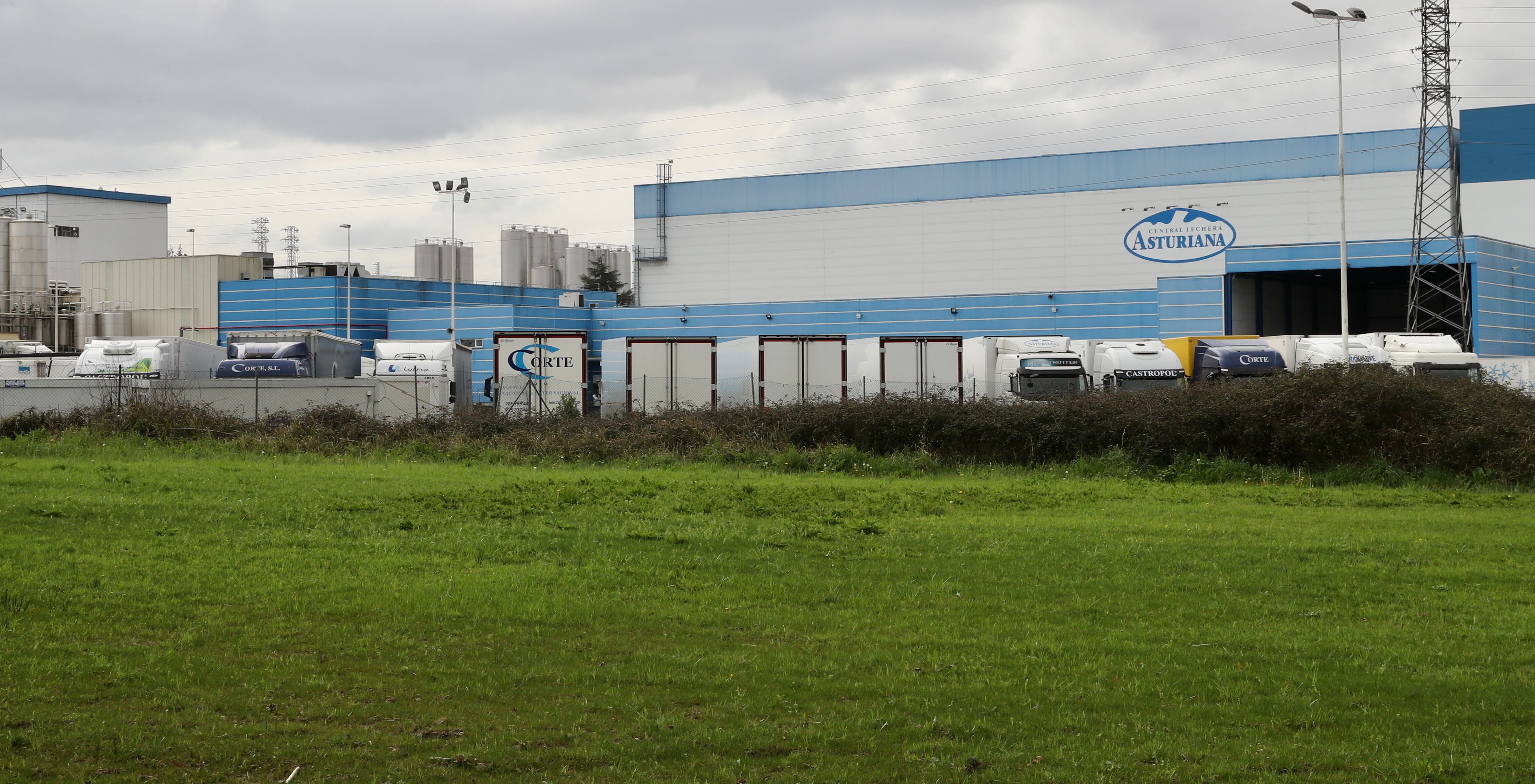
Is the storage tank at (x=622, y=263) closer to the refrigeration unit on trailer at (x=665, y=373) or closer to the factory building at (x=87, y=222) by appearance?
the factory building at (x=87, y=222)

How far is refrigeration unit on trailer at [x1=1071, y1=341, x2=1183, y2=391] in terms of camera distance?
36.0 metres

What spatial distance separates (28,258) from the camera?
8575 cm

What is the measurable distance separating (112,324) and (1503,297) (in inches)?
3022

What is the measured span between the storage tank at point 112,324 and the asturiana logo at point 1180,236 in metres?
61.4

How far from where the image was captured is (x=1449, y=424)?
22.7 meters

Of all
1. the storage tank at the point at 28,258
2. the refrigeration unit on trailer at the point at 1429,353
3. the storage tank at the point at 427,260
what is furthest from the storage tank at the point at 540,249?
the refrigeration unit on trailer at the point at 1429,353

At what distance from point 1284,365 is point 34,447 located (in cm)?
3135

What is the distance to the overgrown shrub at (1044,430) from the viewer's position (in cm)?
2286

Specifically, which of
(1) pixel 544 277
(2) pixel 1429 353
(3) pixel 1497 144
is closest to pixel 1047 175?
(3) pixel 1497 144

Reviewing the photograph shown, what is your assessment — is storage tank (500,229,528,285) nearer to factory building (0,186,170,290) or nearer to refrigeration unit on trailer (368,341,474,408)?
factory building (0,186,170,290)

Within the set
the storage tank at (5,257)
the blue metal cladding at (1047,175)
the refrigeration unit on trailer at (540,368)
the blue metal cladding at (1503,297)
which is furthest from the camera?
the storage tank at (5,257)

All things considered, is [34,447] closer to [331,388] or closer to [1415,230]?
[331,388]

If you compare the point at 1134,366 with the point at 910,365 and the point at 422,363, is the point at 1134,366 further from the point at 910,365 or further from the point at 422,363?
the point at 422,363

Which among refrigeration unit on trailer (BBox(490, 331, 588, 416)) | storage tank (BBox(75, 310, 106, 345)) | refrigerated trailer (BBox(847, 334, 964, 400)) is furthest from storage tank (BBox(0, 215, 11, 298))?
refrigerated trailer (BBox(847, 334, 964, 400))
